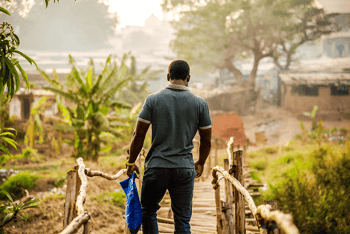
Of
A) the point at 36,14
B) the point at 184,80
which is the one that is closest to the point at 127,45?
the point at 36,14

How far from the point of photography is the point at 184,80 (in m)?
2.08

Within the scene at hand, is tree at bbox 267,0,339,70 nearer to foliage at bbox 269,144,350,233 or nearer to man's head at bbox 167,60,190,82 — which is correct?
foliage at bbox 269,144,350,233

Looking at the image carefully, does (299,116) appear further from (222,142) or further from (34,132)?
(34,132)

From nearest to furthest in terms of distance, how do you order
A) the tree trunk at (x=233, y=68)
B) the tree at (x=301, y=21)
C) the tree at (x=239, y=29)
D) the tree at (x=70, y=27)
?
the tree at (x=301, y=21), the tree at (x=239, y=29), the tree trunk at (x=233, y=68), the tree at (x=70, y=27)

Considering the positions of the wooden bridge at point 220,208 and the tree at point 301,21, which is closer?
the wooden bridge at point 220,208

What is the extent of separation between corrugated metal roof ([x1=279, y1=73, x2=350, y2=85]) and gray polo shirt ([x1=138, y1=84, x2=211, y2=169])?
16686mm

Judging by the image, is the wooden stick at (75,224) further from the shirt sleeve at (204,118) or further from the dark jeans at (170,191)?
the shirt sleeve at (204,118)

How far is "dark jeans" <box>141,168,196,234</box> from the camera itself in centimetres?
199

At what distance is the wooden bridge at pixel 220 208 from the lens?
1.34 meters

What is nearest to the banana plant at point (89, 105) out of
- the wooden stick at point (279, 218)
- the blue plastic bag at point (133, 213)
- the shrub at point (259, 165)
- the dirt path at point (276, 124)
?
the blue plastic bag at point (133, 213)

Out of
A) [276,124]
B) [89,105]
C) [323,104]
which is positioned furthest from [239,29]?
[89,105]

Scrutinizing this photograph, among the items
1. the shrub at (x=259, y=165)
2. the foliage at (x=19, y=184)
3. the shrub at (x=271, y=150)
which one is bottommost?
the shrub at (x=271, y=150)

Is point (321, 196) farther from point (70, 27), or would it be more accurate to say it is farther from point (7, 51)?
point (70, 27)

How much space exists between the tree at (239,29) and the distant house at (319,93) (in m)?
2.47
